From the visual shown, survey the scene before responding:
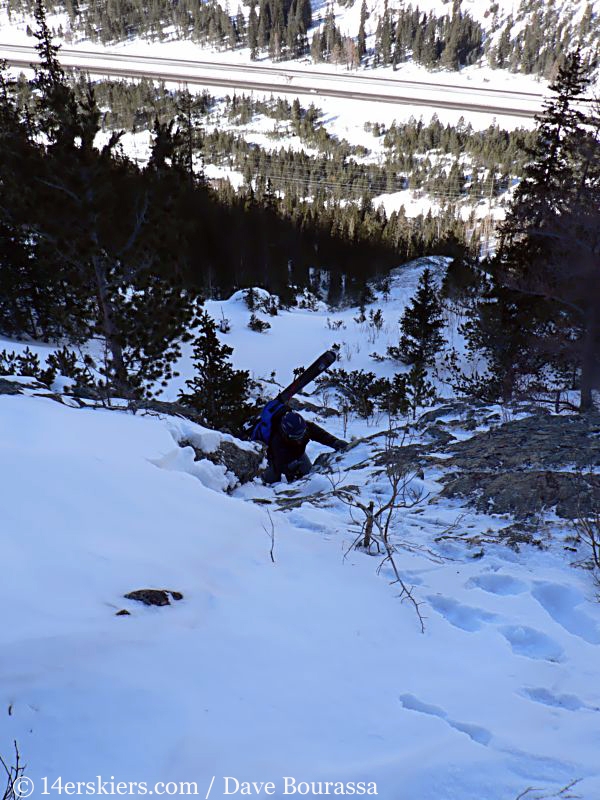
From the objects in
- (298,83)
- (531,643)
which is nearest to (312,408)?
(531,643)

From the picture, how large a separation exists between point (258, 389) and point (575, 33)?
488ft

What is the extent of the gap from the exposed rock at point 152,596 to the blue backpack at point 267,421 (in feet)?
12.5

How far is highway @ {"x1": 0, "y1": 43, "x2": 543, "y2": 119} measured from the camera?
240 feet

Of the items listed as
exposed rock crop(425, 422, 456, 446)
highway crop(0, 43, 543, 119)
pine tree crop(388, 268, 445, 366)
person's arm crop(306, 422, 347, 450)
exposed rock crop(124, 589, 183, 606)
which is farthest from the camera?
highway crop(0, 43, 543, 119)

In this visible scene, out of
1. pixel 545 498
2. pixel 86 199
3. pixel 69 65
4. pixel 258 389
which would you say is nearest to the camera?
pixel 545 498

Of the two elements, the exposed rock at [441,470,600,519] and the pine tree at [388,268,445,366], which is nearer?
the exposed rock at [441,470,600,519]

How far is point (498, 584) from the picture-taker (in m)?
A: 2.81

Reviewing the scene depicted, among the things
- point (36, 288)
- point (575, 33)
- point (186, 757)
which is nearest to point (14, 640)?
point (186, 757)

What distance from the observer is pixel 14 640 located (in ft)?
5.06

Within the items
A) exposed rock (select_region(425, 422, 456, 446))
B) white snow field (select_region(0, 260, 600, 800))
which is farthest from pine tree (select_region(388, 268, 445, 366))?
white snow field (select_region(0, 260, 600, 800))

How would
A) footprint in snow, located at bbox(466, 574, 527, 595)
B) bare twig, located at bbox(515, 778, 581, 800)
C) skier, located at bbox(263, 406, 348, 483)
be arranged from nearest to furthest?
bare twig, located at bbox(515, 778, 581, 800) < footprint in snow, located at bbox(466, 574, 527, 595) < skier, located at bbox(263, 406, 348, 483)

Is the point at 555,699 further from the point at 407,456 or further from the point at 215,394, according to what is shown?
the point at 215,394

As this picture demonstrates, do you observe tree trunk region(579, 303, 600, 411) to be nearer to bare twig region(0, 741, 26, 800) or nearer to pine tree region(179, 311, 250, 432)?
pine tree region(179, 311, 250, 432)

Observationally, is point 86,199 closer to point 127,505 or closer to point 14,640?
point 127,505
